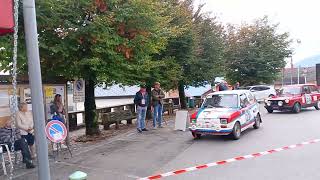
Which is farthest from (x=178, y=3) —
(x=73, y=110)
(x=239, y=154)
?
(x=239, y=154)

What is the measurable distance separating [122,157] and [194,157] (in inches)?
77.9

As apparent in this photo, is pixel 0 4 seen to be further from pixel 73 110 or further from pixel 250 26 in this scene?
pixel 250 26

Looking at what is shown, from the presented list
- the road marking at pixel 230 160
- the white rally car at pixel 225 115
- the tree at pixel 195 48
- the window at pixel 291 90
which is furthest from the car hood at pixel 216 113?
the window at pixel 291 90

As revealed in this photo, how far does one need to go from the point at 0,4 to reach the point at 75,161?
6.18 meters

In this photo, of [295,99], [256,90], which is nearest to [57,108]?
[295,99]

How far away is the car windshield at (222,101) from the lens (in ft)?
49.1

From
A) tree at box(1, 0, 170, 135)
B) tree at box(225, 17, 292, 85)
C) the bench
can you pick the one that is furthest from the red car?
tree at box(225, 17, 292, 85)

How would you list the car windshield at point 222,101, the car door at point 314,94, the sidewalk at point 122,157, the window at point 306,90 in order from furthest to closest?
the car door at point 314,94 < the window at point 306,90 < the car windshield at point 222,101 < the sidewalk at point 122,157

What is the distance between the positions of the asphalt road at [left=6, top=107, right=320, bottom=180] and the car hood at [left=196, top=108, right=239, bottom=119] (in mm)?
860

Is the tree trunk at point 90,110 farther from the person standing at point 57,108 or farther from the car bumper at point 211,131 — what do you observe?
the car bumper at point 211,131

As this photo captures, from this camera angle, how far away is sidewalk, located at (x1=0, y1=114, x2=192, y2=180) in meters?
9.59

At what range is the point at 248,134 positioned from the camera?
15.4m

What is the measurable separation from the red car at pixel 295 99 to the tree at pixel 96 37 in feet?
36.0

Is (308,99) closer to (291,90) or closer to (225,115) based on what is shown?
(291,90)
